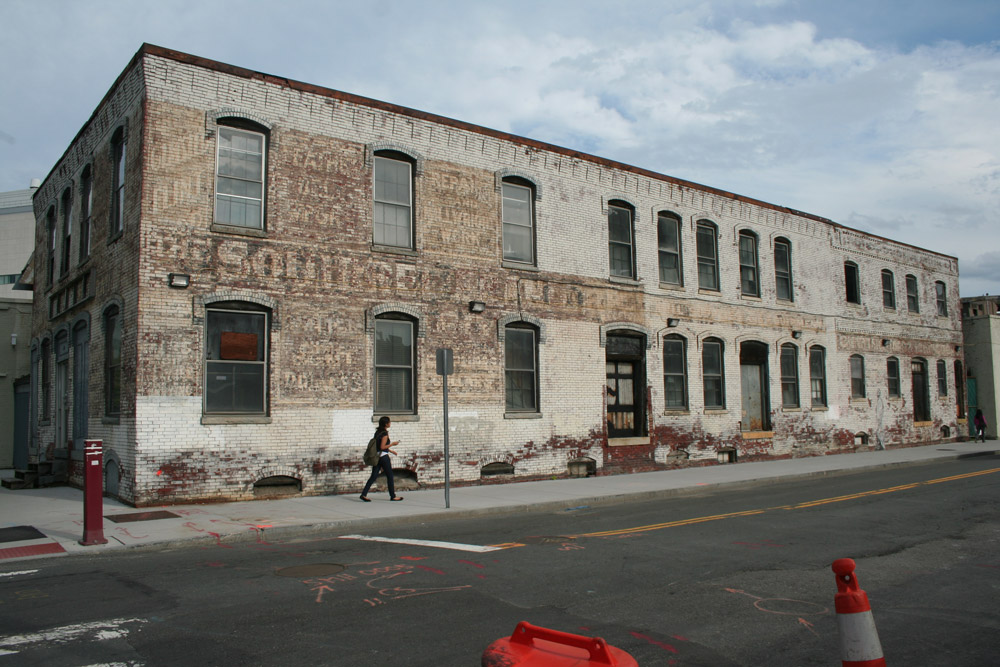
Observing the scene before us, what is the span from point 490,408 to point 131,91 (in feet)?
30.9

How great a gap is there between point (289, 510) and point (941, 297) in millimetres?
30502

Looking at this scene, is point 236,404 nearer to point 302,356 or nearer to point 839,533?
point 302,356

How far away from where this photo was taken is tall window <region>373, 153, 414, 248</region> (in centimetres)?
1603

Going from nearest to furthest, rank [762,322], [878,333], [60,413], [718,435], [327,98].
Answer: [327,98] < [60,413] < [718,435] < [762,322] < [878,333]

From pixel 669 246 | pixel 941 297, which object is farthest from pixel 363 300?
pixel 941 297

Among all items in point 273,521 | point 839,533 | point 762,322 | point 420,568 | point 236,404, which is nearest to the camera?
point 420,568

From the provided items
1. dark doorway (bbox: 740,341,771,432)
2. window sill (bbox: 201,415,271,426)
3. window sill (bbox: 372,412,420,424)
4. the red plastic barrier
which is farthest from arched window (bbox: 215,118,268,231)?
dark doorway (bbox: 740,341,771,432)

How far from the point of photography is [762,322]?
77.7 ft

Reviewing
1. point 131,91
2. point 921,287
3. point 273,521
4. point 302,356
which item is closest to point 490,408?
point 302,356

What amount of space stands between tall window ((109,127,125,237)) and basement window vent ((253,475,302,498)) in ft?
18.8

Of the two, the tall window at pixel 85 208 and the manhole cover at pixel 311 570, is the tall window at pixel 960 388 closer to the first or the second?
the manhole cover at pixel 311 570

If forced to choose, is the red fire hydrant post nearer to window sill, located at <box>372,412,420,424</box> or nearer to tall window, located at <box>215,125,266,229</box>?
tall window, located at <box>215,125,266,229</box>

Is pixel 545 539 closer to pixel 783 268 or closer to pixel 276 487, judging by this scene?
pixel 276 487

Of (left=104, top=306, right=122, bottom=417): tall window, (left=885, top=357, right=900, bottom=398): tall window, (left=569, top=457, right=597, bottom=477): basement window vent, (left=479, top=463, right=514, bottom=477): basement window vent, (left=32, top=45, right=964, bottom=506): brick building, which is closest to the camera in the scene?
(left=32, top=45, right=964, bottom=506): brick building
